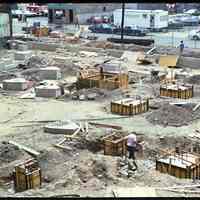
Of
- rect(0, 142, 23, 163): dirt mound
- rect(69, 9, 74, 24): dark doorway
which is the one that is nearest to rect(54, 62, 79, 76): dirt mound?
rect(0, 142, 23, 163): dirt mound

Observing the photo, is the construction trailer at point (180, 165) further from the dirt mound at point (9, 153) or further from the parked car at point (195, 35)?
the parked car at point (195, 35)

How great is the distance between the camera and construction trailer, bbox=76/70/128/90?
26172mm

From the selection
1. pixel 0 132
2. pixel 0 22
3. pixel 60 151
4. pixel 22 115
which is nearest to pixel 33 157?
pixel 60 151

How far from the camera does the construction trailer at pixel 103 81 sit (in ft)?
85.9

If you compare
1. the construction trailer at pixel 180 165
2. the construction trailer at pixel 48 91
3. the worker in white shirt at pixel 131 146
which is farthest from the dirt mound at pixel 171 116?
the construction trailer at pixel 48 91

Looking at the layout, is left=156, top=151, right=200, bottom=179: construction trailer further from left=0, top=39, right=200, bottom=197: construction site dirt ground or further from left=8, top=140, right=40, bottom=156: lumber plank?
left=8, top=140, right=40, bottom=156: lumber plank

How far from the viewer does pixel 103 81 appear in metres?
26.3

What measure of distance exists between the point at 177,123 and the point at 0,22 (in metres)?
25.0

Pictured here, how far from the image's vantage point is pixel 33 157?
15.2 m

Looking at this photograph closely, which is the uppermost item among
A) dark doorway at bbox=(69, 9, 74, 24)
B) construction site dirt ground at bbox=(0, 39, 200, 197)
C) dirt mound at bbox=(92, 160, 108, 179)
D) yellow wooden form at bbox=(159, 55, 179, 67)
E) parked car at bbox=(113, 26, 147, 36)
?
dark doorway at bbox=(69, 9, 74, 24)

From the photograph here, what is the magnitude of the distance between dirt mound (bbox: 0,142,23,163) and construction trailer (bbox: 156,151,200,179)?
4.53 metres

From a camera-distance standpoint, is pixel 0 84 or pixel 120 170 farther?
pixel 0 84

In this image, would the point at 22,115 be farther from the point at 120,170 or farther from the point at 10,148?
the point at 120,170

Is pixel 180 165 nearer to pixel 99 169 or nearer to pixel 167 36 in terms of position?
pixel 99 169
